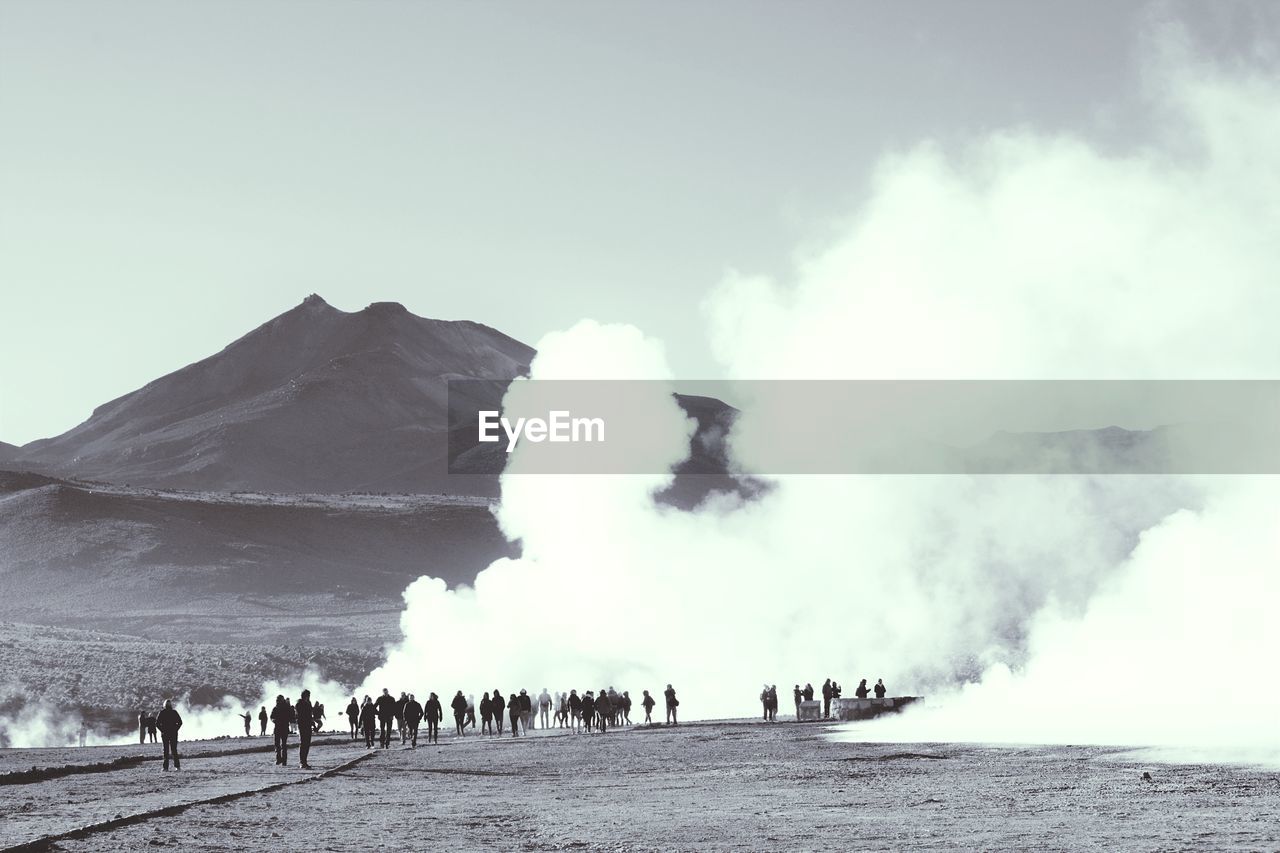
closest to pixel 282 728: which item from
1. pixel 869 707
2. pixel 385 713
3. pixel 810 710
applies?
pixel 385 713

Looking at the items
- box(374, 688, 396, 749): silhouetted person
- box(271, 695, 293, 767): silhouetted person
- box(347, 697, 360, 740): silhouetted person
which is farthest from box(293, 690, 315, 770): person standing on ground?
box(347, 697, 360, 740): silhouetted person

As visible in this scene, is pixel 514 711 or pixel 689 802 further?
pixel 514 711

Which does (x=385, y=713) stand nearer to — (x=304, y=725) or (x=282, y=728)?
(x=282, y=728)

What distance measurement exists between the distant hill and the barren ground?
8939cm

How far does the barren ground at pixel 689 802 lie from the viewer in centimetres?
1842

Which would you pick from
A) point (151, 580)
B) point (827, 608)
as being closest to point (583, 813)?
point (827, 608)

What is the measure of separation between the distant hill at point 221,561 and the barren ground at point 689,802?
8939 cm

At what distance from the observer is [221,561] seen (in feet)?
544

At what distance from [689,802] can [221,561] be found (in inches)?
5851

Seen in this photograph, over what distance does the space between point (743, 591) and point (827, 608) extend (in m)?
5.46

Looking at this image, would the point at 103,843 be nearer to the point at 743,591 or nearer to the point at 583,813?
the point at 583,813

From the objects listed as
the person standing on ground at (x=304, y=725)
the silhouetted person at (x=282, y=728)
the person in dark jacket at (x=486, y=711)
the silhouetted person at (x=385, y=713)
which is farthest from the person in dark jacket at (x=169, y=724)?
the person in dark jacket at (x=486, y=711)

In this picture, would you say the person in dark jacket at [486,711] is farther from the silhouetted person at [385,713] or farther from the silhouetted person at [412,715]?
the silhouetted person at [412,715]

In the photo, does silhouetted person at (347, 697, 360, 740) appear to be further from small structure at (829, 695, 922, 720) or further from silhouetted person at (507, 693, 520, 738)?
small structure at (829, 695, 922, 720)
